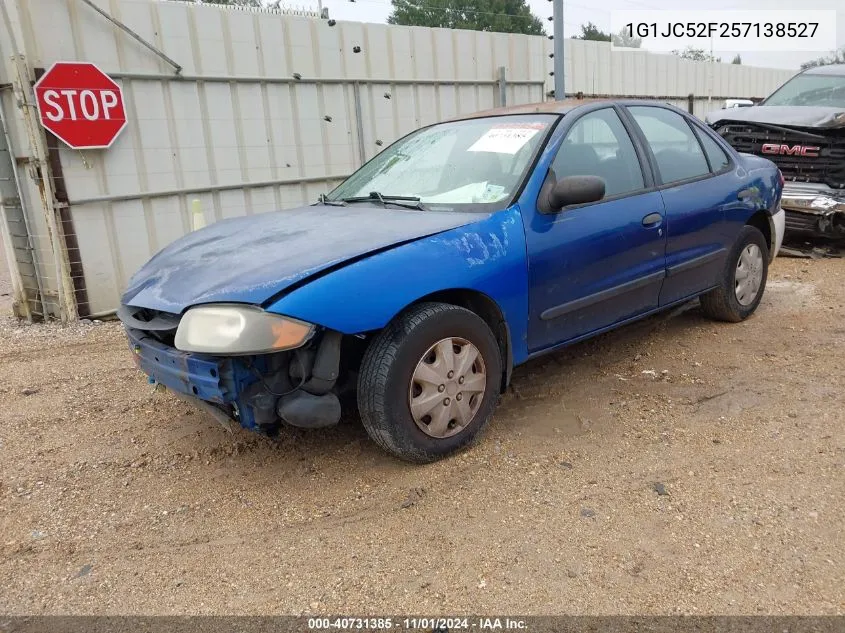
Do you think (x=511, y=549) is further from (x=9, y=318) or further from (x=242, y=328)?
(x=9, y=318)

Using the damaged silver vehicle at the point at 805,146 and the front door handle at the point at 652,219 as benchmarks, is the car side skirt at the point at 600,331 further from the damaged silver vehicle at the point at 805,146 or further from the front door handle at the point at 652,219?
the damaged silver vehicle at the point at 805,146

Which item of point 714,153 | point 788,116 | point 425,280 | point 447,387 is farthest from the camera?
point 788,116

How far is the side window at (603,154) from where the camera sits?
3.52 meters

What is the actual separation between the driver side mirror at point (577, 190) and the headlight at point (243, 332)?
4.71 feet

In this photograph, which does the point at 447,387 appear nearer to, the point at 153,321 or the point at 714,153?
the point at 153,321

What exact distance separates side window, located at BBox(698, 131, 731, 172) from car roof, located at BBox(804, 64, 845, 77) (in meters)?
4.90

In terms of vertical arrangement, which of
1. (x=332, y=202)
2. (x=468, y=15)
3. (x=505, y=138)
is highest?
(x=468, y=15)

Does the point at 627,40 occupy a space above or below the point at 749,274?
above

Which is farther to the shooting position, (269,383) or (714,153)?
(714,153)

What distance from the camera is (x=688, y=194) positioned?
4.09 meters

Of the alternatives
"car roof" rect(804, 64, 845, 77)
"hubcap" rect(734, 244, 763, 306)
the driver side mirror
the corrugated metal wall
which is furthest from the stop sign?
"car roof" rect(804, 64, 845, 77)

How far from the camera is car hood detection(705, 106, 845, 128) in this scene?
23.0 ft

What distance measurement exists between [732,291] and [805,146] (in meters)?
3.56

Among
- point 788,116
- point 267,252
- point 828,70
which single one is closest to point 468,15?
point 828,70
